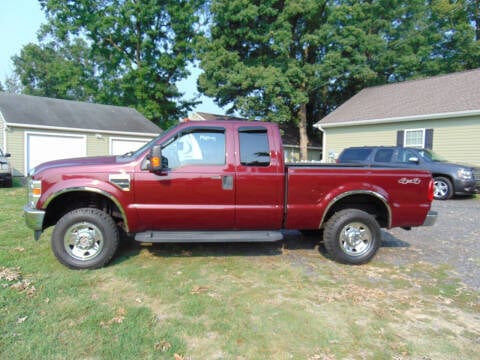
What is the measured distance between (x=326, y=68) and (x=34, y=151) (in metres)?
18.3

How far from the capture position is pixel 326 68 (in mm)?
20922

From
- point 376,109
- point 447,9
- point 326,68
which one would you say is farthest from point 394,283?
point 447,9

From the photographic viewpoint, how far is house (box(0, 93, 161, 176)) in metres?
16.5

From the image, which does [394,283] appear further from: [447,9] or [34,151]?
[447,9]

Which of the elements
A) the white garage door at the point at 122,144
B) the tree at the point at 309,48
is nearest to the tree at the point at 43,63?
the white garage door at the point at 122,144

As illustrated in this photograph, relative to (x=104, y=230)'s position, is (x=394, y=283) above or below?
below

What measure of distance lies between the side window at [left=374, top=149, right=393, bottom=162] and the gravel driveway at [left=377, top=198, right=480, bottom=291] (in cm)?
294

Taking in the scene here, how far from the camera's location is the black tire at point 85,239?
404 centimetres

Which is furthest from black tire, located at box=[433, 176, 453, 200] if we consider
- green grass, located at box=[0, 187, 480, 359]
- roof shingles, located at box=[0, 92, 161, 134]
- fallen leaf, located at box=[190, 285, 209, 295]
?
roof shingles, located at box=[0, 92, 161, 134]

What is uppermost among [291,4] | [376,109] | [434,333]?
[291,4]

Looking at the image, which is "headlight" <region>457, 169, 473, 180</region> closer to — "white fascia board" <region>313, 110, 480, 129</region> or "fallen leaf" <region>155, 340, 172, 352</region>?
"white fascia board" <region>313, 110, 480, 129</region>

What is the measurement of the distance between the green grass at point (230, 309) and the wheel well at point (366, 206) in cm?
67

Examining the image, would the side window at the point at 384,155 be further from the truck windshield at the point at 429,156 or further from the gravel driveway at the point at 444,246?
the gravel driveway at the point at 444,246

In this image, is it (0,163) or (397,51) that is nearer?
(0,163)
